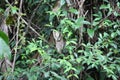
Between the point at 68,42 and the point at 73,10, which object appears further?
the point at 73,10

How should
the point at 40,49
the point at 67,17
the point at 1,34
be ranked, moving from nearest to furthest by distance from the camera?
the point at 1,34 < the point at 40,49 < the point at 67,17

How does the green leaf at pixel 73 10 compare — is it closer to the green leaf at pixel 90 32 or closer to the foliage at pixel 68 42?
the foliage at pixel 68 42

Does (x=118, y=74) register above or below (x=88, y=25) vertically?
below

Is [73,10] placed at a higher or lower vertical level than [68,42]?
higher

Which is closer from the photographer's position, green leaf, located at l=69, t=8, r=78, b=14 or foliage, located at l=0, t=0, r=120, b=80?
foliage, located at l=0, t=0, r=120, b=80

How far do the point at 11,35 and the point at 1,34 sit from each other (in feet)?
4.67

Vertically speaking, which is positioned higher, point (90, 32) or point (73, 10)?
point (73, 10)

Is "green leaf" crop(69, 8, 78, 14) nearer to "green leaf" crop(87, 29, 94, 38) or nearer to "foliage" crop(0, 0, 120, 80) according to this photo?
"foliage" crop(0, 0, 120, 80)

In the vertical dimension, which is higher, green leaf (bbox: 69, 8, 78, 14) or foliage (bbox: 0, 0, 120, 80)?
green leaf (bbox: 69, 8, 78, 14)

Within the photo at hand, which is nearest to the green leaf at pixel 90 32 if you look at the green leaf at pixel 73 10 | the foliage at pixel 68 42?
the foliage at pixel 68 42

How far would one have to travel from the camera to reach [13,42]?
5.91ft

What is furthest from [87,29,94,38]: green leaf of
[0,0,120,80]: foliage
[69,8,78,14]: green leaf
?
[69,8,78,14]: green leaf

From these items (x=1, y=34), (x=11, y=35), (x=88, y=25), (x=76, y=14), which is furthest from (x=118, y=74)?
(x=1, y=34)

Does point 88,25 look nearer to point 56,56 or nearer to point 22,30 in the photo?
point 56,56
